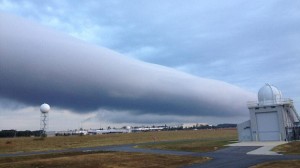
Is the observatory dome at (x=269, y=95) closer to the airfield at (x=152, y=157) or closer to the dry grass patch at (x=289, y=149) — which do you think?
the airfield at (x=152, y=157)

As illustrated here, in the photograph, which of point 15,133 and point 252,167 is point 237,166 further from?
point 15,133

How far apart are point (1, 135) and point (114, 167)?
575 feet

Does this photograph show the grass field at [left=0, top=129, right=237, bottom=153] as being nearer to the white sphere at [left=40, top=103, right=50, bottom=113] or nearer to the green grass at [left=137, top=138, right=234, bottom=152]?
the green grass at [left=137, top=138, right=234, bottom=152]

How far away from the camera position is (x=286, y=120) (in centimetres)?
5781

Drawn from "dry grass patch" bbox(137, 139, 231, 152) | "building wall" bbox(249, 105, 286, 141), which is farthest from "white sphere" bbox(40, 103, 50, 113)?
"building wall" bbox(249, 105, 286, 141)

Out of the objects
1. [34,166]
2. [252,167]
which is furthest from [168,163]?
[34,166]

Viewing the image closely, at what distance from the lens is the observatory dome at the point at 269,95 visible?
59.4m

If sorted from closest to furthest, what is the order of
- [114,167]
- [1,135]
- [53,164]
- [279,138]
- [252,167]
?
[252,167] → [114,167] → [53,164] → [279,138] → [1,135]

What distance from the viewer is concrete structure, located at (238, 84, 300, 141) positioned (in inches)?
2242

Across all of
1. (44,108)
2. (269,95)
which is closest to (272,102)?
(269,95)

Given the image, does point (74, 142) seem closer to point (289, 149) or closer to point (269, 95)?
point (269, 95)

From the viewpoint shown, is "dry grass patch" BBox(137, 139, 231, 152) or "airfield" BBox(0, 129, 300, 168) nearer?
"airfield" BBox(0, 129, 300, 168)

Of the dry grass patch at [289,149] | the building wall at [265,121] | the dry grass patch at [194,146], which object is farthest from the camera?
the building wall at [265,121]

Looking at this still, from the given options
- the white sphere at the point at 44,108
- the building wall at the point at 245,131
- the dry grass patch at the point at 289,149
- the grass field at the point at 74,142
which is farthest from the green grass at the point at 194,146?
the white sphere at the point at 44,108
